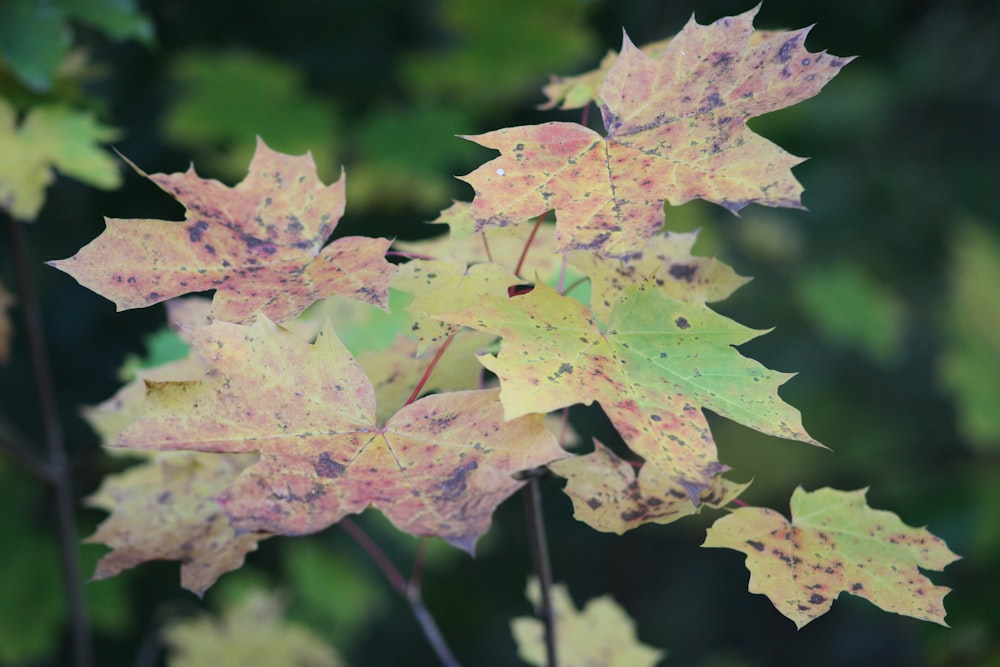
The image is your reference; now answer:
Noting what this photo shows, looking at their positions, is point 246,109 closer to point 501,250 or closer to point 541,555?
point 501,250

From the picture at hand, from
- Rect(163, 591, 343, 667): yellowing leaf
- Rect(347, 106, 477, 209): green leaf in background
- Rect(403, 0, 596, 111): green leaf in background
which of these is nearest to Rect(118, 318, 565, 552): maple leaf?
Rect(163, 591, 343, 667): yellowing leaf

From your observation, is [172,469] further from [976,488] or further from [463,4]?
[976,488]

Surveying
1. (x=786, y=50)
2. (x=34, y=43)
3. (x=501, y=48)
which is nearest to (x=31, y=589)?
(x=34, y=43)

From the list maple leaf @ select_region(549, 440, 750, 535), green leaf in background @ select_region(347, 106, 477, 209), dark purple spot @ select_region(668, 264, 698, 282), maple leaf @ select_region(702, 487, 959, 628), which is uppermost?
green leaf in background @ select_region(347, 106, 477, 209)

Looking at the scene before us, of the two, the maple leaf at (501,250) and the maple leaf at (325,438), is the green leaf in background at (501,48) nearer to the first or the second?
the maple leaf at (501,250)

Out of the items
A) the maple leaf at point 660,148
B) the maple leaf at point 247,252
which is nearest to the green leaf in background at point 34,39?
the maple leaf at point 247,252

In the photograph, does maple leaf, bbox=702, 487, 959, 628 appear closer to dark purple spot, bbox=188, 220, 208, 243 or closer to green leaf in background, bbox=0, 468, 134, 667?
dark purple spot, bbox=188, 220, 208, 243
